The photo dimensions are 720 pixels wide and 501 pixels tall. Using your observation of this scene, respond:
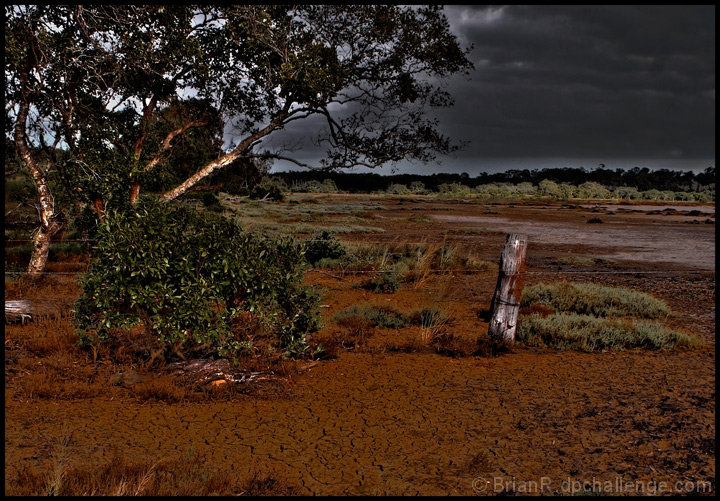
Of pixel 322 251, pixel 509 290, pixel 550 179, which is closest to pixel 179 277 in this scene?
pixel 509 290

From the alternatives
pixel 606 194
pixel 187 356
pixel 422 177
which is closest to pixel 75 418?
pixel 187 356

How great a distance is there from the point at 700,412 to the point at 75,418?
22.2 ft

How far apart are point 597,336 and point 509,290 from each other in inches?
68.5

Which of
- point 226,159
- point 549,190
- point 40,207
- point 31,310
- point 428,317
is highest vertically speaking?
point 549,190

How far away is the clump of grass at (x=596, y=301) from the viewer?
10234 millimetres

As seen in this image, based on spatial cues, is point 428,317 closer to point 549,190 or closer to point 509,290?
point 509,290

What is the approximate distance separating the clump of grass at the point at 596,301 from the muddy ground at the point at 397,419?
5.10ft

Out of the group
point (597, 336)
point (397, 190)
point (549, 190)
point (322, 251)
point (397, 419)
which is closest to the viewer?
point (397, 419)

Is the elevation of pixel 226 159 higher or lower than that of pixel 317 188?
lower

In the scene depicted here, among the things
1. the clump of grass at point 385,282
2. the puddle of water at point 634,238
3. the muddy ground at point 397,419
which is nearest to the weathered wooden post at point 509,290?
the muddy ground at point 397,419

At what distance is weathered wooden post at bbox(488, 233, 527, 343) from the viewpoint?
782cm

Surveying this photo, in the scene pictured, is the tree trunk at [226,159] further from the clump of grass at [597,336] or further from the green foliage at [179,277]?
the clump of grass at [597,336]

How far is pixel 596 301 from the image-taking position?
1063 centimetres

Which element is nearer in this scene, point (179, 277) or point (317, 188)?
point (179, 277)
